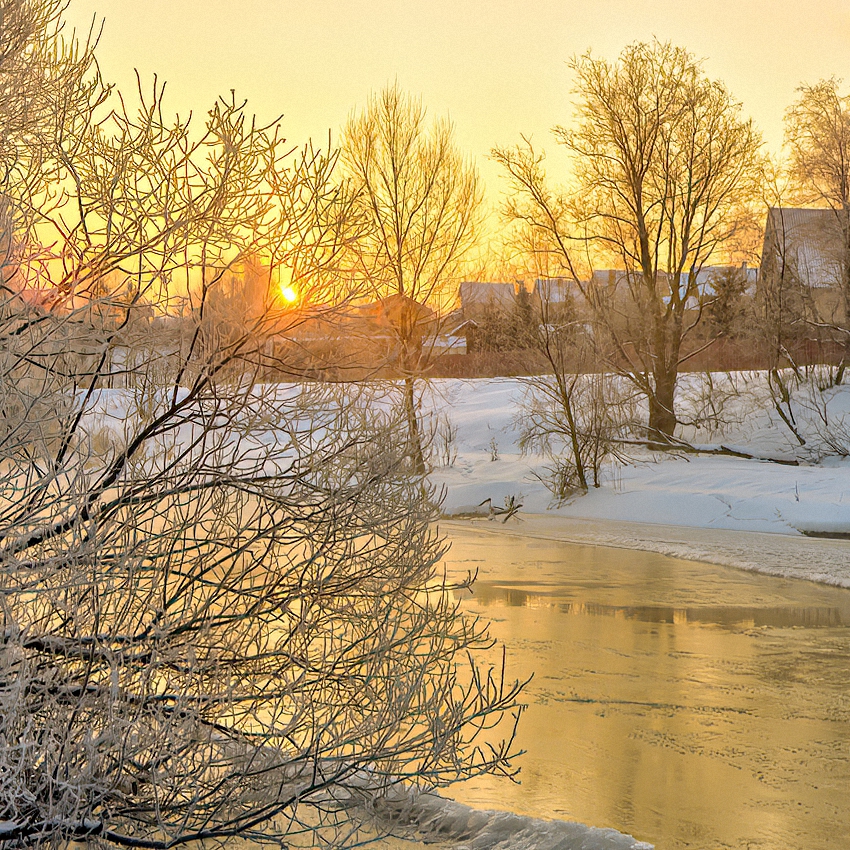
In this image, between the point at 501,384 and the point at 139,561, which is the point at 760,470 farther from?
the point at 139,561

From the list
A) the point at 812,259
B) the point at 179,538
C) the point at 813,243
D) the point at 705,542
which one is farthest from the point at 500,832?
the point at 812,259

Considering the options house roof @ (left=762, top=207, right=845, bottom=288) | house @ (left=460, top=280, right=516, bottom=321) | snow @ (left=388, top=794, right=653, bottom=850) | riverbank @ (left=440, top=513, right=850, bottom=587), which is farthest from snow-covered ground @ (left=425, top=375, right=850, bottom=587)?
house @ (left=460, top=280, right=516, bottom=321)

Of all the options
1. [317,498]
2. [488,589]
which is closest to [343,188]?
[317,498]

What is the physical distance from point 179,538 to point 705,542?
44.4ft

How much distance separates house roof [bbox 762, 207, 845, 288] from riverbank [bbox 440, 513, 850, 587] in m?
8.63

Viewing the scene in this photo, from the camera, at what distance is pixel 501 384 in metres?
37.4

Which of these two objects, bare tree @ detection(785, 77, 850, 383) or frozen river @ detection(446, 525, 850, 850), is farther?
bare tree @ detection(785, 77, 850, 383)

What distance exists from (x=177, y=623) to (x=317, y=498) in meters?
1.20

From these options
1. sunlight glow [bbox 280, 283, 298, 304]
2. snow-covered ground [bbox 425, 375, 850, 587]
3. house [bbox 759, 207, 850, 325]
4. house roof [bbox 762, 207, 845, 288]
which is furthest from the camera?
house roof [bbox 762, 207, 845, 288]

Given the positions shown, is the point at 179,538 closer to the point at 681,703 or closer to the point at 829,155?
the point at 681,703

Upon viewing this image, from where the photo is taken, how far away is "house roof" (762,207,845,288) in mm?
25281

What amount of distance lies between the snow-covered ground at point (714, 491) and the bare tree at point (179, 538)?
26.6ft

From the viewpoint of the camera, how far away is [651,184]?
25.9 m

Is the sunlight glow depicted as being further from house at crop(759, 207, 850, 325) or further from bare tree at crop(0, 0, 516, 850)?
house at crop(759, 207, 850, 325)
